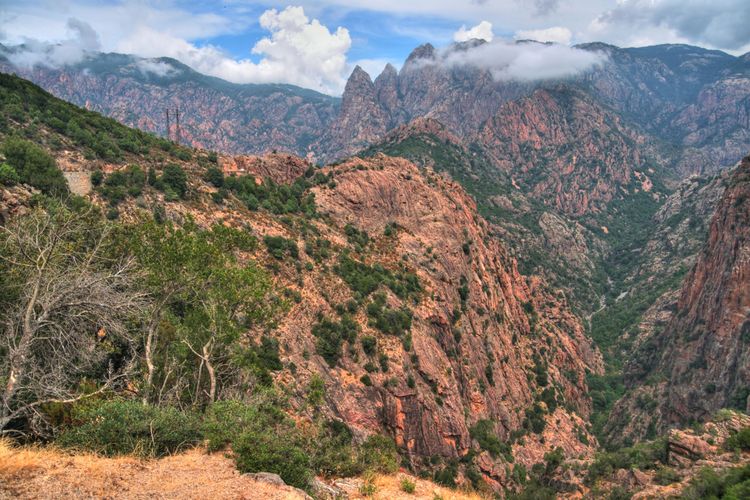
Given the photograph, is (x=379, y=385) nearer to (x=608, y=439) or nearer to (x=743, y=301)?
(x=608, y=439)

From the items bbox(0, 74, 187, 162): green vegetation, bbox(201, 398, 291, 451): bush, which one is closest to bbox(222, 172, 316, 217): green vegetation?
bbox(0, 74, 187, 162): green vegetation

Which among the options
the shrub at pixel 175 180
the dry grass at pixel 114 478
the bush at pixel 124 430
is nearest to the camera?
the dry grass at pixel 114 478

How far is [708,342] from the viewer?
77750 mm

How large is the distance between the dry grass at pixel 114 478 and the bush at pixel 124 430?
0.51m

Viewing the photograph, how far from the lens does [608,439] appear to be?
73312 mm

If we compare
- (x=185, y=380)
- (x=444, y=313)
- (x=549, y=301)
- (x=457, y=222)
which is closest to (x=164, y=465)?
(x=185, y=380)

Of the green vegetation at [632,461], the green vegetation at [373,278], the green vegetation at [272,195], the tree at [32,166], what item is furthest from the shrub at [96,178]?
the green vegetation at [632,461]

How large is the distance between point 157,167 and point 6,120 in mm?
14342

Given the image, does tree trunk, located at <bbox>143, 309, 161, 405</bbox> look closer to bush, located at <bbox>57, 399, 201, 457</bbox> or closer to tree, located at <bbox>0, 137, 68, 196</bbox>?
bush, located at <bbox>57, 399, 201, 457</bbox>

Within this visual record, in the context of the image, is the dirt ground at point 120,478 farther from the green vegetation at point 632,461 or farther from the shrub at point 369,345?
the green vegetation at point 632,461

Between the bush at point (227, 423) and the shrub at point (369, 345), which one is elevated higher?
the bush at point (227, 423)

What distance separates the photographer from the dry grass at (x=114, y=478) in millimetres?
10610

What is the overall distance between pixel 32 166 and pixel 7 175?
149 inches

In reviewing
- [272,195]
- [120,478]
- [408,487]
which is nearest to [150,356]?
[120,478]
